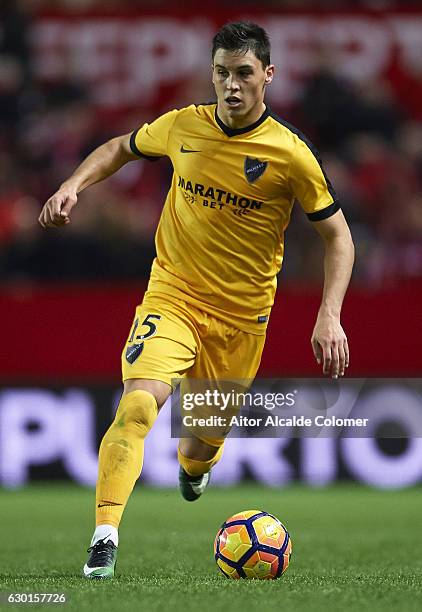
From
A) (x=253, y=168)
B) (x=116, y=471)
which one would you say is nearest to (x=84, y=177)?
(x=253, y=168)

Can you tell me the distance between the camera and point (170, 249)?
629 cm

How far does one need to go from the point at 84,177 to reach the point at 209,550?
2197 mm

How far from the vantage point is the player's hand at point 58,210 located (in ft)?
18.4

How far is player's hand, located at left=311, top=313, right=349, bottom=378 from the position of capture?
5438mm

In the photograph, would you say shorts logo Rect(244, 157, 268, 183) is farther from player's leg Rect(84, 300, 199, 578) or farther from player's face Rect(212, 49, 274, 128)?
player's leg Rect(84, 300, 199, 578)

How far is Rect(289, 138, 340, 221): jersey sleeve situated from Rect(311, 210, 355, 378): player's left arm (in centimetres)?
4

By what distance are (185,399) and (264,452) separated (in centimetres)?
387

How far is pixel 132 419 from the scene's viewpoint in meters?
5.46

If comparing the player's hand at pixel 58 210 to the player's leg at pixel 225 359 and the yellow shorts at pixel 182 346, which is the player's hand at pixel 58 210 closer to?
the yellow shorts at pixel 182 346

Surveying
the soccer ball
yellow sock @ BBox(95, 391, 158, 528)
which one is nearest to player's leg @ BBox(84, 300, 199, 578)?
yellow sock @ BBox(95, 391, 158, 528)

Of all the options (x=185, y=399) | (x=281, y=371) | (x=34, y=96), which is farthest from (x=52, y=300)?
(x=185, y=399)

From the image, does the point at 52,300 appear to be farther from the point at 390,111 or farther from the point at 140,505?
the point at 390,111

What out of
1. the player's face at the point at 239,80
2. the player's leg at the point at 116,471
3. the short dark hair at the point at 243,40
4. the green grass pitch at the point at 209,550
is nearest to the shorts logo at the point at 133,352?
the player's leg at the point at 116,471

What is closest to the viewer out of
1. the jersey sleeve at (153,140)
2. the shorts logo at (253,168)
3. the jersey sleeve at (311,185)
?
the jersey sleeve at (311,185)
